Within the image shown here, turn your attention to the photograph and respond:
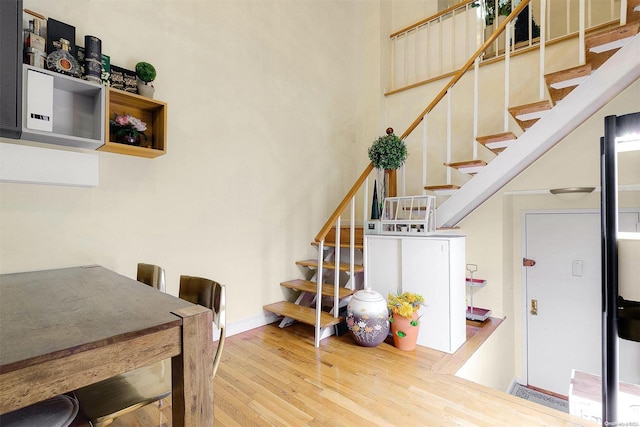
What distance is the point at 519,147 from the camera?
2.50 metres

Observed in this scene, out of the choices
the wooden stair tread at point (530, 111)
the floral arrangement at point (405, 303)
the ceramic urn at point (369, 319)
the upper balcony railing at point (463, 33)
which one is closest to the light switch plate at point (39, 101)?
the ceramic urn at point (369, 319)

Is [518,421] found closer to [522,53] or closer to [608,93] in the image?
[608,93]

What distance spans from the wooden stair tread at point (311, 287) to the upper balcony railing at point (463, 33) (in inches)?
110

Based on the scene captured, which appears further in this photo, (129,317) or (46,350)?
(129,317)

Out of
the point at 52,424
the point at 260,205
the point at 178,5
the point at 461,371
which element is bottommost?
the point at 461,371

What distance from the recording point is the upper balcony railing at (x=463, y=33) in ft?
11.8

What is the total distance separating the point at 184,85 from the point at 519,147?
2744mm

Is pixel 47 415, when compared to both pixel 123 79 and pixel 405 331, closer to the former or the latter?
pixel 123 79

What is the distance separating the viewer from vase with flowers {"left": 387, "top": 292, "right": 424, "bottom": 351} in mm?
2477

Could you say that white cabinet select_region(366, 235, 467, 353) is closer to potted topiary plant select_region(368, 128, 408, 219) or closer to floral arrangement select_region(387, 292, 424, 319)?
floral arrangement select_region(387, 292, 424, 319)

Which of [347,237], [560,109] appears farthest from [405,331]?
[560,109]

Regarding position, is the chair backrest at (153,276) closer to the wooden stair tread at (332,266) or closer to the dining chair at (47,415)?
the dining chair at (47,415)

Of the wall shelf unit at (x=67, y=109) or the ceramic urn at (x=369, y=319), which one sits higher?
the wall shelf unit at (x=67, y=109)

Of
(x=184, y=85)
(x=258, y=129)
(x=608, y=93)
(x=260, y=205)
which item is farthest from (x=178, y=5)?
(x=608, y=93)
